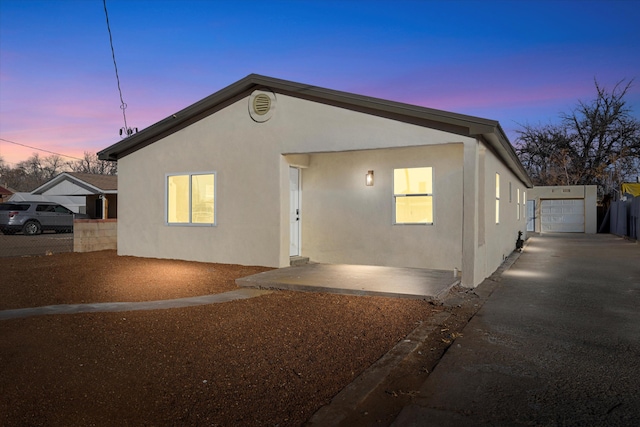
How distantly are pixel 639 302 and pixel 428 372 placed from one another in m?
5.36

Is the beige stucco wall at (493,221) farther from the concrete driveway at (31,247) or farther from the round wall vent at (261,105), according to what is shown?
the concrete driveway at (31,247)

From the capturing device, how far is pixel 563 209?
29.7 metres

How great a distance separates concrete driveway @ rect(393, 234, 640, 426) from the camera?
319 centimetres

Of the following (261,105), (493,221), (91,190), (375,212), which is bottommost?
(493,221)

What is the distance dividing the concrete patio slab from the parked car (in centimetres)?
1979

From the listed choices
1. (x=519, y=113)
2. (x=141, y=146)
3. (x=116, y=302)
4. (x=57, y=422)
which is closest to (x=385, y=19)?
(x=141, y=146)

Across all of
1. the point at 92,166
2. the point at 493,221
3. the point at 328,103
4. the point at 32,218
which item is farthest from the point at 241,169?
the point at 92,166

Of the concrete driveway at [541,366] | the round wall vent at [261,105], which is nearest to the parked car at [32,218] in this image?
the round wall vent at [261,105]

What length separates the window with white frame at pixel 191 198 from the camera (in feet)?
35.1

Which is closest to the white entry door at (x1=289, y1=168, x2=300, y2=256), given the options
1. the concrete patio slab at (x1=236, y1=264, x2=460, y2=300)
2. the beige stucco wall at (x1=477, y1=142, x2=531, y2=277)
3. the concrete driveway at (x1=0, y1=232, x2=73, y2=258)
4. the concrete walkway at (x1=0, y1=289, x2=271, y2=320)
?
the concrete patio slab at (x1=236, y1=264, x2=460, y2=300)

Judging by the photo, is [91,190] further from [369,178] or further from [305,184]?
[369,178]

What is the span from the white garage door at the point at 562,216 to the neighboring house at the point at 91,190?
27463 millimetres

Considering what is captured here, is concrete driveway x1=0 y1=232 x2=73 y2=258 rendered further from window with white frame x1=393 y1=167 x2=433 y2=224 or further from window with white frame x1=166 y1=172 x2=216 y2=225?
window with white frame x1=393 y1=167 x2=433 y2=224

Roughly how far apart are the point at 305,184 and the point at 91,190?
20.6m
